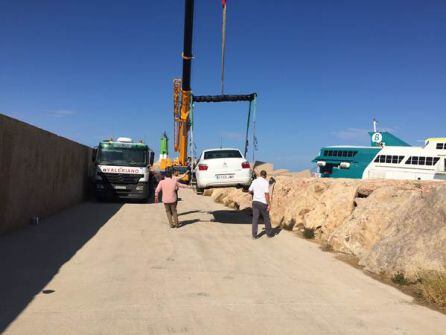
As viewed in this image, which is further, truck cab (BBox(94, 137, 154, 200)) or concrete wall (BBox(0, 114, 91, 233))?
truck cab (BBox(94, 137, 154, 200))

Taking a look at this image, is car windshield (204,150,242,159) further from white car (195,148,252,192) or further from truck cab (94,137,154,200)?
truck cab (94,137,154,200)

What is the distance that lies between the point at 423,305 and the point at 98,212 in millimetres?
13244

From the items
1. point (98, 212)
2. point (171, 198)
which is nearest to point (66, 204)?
point (98, 212)

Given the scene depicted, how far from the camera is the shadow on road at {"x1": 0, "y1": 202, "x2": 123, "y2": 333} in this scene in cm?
596

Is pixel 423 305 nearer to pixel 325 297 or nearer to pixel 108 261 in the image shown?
pixel 325 297

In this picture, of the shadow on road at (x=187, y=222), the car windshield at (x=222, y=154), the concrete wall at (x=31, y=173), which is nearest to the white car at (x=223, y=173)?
the car windshield at (x=222, y=154)

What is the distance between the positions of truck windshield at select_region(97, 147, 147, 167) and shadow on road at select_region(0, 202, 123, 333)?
6489mm

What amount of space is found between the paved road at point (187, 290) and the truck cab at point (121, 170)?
9.58 metres

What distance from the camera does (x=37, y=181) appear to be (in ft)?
44.0

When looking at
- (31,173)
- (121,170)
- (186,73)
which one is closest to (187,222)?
(31,173)

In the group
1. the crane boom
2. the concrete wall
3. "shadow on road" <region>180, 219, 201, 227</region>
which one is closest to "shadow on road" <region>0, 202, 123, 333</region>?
the concrete wall

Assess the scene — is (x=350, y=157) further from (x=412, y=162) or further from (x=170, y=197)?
(x=170, y=197)

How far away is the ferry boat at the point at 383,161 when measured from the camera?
32.7 metres

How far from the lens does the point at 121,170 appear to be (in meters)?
21.2
